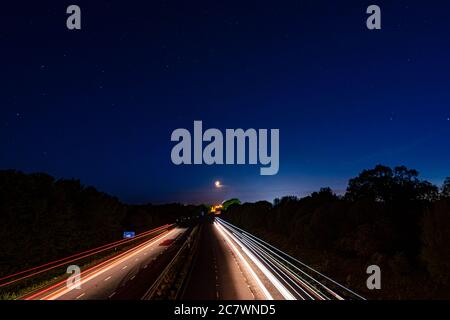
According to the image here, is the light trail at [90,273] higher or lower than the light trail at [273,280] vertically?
lower

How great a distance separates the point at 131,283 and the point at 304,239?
87.7 ft

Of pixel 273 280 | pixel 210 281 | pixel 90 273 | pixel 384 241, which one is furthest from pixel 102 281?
pixel 384 241

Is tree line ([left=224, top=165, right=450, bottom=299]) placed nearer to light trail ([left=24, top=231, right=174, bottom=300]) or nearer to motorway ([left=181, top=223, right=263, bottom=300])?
motorway ([left=181, top=223, right=263, bottom=300])

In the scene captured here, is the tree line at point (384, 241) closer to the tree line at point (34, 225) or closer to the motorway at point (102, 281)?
the motorway at point (102, 281)

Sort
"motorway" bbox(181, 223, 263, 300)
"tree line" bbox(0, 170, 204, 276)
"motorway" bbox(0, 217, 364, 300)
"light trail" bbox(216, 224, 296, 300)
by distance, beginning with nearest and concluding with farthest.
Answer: "light trail" bbox(216, 224, 296, 300) < "motorway" bbox(0, 217, 364, 300) < "motorway" bbox(181, 223, 263, 300) < "tree line" bbox(0, 170, 204, 276)

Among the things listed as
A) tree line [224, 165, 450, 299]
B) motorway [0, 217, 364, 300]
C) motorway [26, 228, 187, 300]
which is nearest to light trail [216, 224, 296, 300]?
motorway [0, 217, 364, 300]

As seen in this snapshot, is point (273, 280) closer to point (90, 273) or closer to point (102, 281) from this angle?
point (102, 281)

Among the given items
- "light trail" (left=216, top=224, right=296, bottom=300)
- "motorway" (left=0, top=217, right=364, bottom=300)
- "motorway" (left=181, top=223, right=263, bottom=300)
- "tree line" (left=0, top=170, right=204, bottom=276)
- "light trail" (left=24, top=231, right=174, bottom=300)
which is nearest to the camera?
"light trail" (left=216, top=224, right=296, bottom=300)

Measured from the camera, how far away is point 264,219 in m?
89.2

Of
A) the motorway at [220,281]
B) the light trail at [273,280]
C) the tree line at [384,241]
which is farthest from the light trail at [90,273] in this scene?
the tree line at [384,241]

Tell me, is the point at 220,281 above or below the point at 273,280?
below

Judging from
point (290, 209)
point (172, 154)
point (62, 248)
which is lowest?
point (62, 248)
